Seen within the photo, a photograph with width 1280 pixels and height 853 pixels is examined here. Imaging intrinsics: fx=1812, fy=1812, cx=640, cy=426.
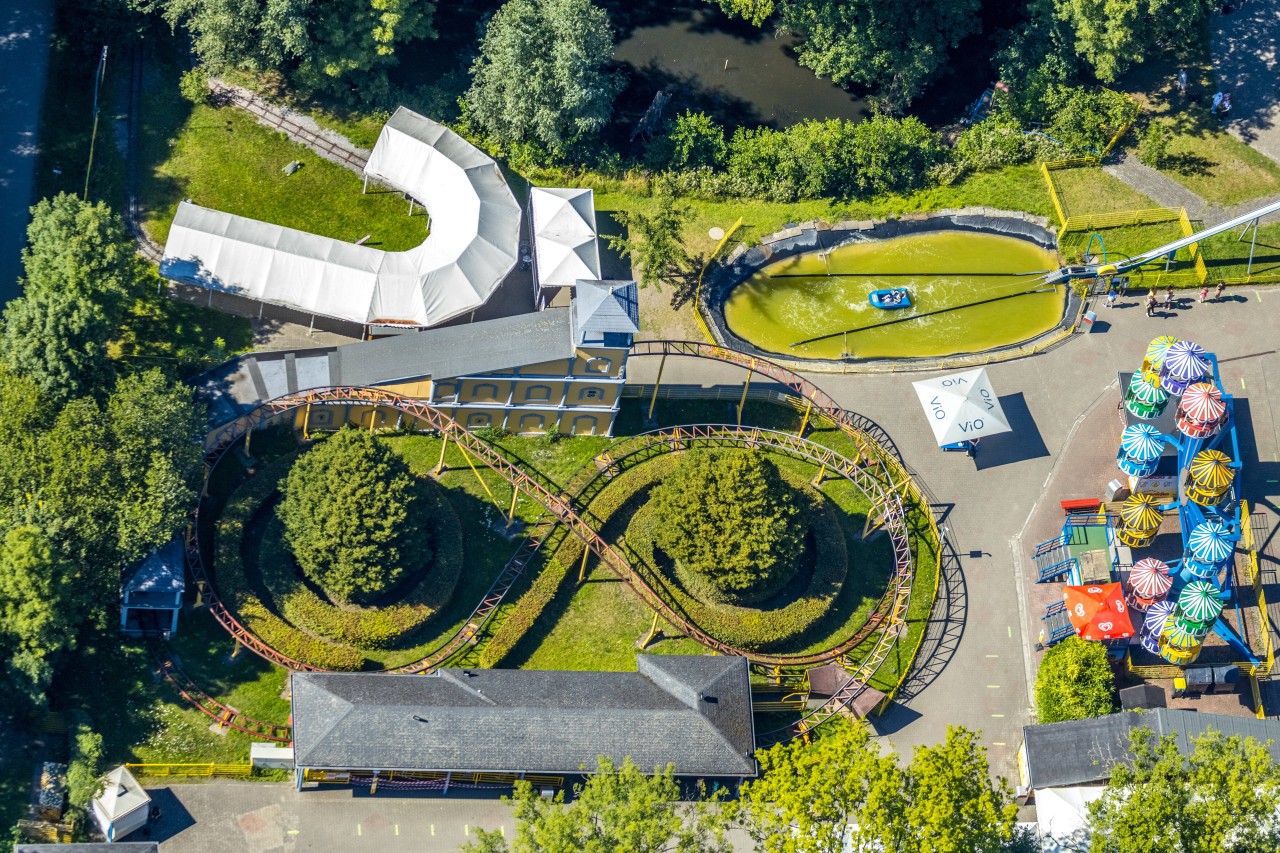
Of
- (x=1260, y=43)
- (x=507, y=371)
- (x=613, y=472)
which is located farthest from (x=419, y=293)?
(x=1260, y=43)

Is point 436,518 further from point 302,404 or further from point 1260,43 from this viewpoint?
point 1260,43

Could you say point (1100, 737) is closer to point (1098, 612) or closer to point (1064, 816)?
point (1064, 816)

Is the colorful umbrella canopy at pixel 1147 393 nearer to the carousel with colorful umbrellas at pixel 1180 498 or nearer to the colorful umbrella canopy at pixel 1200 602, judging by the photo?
the carousel with colorful umbrellas at pixel 1180 498

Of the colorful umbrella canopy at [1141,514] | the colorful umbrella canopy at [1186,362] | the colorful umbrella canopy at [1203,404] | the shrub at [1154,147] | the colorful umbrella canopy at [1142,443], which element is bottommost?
the colorful umbrella canopy at [1141,514]

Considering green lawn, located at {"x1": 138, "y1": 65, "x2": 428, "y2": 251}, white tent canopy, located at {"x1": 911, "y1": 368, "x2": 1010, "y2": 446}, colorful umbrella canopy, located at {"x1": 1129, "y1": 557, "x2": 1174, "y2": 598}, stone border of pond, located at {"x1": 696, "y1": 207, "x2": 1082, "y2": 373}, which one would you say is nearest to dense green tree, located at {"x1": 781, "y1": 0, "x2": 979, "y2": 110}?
stone border of pond, located at {"x1": 696, "y1": 207, "x2": 1082, "y2": 373}

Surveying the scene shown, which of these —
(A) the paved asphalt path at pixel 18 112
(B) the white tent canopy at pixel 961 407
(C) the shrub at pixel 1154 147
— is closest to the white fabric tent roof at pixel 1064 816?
(B) the white tent canopy at pixel 961 407

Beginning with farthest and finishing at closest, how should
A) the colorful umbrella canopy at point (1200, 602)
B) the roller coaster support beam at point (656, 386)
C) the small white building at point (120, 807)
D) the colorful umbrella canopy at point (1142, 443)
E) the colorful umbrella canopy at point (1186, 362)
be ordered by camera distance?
the roller coaster support beam at point (656, 386), the colorful umbrella canopy at point (1142, 443), the colorful umbrella canopy at point (1186, 362), the colorful umbrella canopy at point (1200, 602), the small white building at point (120, 807)
